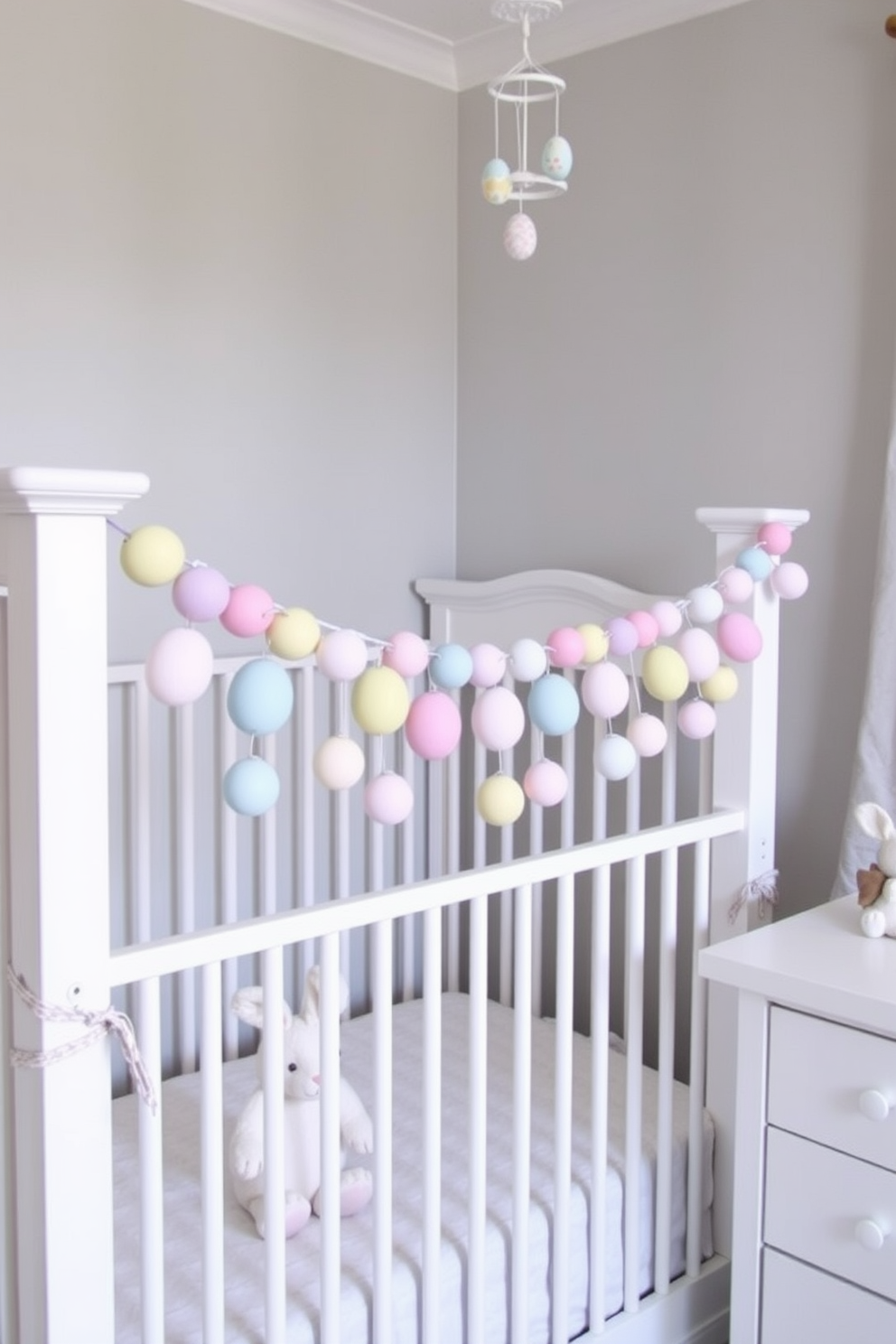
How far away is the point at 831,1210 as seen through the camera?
156 cm

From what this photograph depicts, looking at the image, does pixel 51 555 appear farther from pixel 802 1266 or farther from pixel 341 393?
pixel 341 393

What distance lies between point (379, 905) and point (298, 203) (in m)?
1.38

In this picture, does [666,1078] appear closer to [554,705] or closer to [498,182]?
[554,705]

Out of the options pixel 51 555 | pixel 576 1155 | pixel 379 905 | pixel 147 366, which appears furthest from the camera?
pixel 147 366

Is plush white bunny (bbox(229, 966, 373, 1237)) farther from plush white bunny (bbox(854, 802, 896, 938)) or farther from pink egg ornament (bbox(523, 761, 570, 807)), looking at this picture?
plush white bunny (bbox(854, 802, 896, 938))

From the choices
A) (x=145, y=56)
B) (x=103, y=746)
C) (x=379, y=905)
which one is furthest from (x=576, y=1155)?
(x=145, y=56)

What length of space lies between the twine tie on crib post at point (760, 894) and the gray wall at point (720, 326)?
252mm

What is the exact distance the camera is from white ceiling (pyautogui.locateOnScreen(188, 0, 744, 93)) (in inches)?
86.3

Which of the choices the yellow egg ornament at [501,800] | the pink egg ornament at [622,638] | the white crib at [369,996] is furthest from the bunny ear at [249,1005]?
the pink egg ornament at [622,638]

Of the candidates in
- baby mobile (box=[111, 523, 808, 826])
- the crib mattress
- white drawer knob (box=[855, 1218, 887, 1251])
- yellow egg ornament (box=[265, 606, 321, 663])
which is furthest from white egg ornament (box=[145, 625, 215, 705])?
white drawer knob (box=[855, 1218, 887, 1251])

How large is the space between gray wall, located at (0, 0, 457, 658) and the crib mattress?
75 cm

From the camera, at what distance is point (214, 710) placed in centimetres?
222

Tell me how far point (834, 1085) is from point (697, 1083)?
30cm

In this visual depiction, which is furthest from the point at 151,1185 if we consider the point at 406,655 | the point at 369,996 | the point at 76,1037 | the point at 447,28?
the point at 447,28
